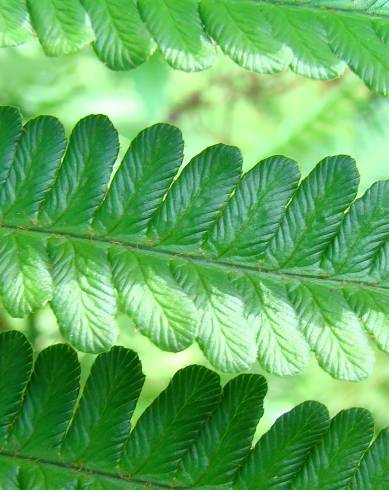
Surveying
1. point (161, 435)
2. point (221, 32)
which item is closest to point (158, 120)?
point (221, 32)

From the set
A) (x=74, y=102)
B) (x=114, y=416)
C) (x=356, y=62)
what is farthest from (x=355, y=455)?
(x=74, y=102)

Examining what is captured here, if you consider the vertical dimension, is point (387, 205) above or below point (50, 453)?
above

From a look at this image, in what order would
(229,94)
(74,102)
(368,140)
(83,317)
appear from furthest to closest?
1. (229,94)
2. (368,140)
3. (74,102)
4. (83,317)

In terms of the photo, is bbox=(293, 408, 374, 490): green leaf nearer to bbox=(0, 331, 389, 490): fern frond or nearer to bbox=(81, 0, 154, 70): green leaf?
bbox=(0, 331, 389, 490): fern frond

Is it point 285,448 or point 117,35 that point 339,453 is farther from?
point 117,35

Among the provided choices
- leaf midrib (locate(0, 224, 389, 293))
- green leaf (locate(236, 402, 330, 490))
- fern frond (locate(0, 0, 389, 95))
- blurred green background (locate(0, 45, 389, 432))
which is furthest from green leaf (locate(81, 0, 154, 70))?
blurred green background (locate(0, 45, 389, 432))

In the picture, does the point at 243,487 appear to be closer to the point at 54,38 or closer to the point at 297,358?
the point at 297,358
